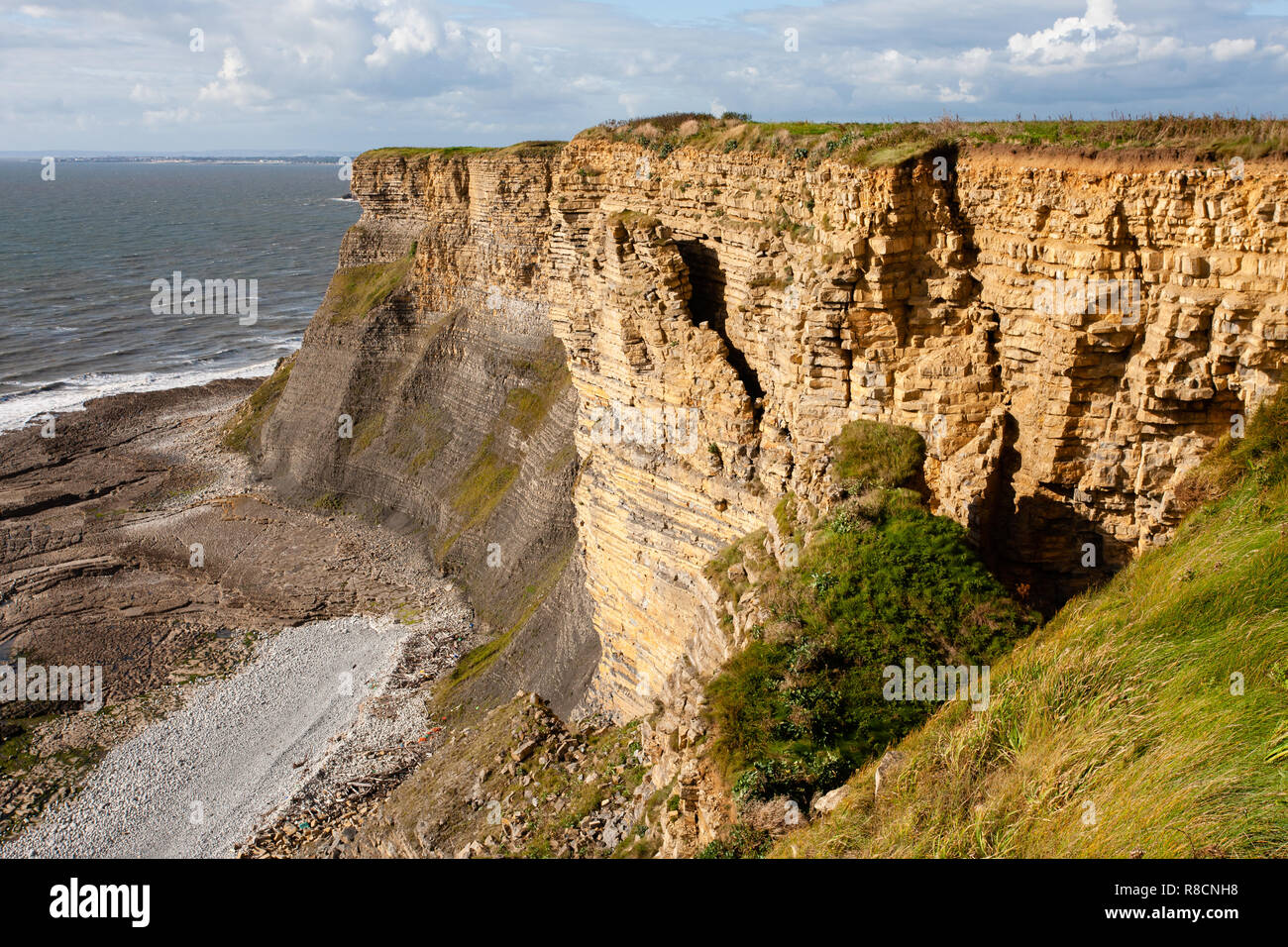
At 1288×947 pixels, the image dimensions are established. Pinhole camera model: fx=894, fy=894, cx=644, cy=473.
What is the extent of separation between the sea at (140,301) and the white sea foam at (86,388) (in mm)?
105

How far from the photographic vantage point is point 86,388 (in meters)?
59.9

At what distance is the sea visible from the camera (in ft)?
208

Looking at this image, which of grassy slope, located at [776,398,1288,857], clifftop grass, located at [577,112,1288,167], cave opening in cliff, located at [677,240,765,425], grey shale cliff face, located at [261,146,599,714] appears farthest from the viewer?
grey shale cliff face, located at [261,146,599,714]

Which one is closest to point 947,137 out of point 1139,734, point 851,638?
point 851,638

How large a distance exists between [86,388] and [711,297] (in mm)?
57075

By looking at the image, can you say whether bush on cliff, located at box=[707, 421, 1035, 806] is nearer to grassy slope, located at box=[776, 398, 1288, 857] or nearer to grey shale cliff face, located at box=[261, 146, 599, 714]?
grassy slope, located at box=[776, 398, 1288, 857]

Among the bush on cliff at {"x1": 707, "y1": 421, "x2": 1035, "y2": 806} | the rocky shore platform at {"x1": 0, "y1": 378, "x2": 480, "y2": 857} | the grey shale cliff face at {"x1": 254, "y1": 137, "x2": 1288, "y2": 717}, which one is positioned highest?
the grey shale cliff face at {"x1": 254, "y1": 137, "x2": 1288, "y2": 717}

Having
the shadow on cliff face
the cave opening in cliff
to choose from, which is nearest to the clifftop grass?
the cave opening in cliff

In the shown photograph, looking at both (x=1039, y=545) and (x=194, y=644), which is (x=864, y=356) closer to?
(x=1039, y=545)

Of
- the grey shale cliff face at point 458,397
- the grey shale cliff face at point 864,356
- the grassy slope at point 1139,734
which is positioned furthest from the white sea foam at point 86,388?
the grassy slope at point 1139,734

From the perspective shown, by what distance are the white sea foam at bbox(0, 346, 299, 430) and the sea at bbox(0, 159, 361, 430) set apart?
105 mm

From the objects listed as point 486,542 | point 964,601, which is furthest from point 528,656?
point 964,601
